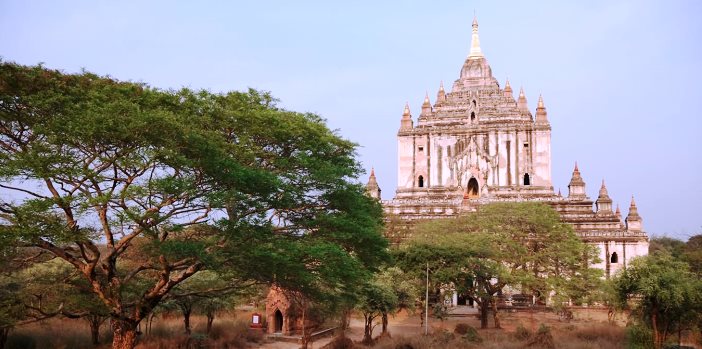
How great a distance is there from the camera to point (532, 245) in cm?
3875

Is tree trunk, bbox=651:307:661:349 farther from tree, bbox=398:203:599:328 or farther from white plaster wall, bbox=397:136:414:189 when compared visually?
white plaster wall, bbox=397:136:414:189

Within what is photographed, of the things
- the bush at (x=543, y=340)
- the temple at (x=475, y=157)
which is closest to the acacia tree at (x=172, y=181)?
the bush at (x=543, y=340)

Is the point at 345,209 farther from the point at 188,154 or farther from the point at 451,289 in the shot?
the point at 451,289

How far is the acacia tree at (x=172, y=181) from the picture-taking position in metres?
17.9

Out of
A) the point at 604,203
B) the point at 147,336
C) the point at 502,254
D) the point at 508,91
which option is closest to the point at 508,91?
the point at 508,91

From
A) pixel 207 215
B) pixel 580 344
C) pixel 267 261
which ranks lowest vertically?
pixel 580 344

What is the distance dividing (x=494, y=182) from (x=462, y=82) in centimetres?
1145

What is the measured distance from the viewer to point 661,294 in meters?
24.3

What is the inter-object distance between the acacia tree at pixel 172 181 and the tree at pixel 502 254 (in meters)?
12.6

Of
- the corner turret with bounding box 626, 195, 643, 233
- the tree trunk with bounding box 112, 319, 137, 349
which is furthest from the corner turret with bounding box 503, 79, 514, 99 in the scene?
the tree trunk with bounding box 112, 319, 137, 349

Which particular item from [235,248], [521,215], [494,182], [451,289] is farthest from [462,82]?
[235,248]

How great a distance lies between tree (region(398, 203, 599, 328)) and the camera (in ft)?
111

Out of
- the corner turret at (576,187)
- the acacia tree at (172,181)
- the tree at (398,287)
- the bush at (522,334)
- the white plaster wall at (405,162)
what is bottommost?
the bush at (522,334)

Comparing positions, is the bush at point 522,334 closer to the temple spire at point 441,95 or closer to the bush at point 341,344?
the bush at point 341,344
